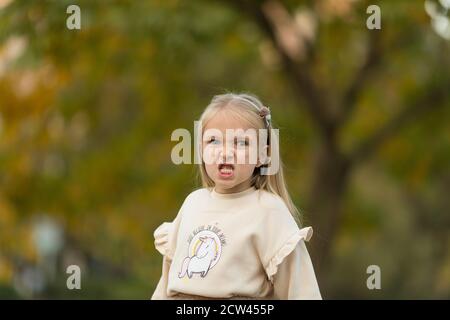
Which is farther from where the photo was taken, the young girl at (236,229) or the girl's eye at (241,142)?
the girl's eye at (241,142)

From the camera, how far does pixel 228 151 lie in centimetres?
332

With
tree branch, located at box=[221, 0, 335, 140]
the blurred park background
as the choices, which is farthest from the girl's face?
tree branch, located at box=[221, 0, 335, 140]

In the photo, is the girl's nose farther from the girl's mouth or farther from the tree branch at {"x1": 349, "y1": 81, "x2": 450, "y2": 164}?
the tree branch at {"x1": 349, "y1": 81, "x2": 450, "y2": 164}

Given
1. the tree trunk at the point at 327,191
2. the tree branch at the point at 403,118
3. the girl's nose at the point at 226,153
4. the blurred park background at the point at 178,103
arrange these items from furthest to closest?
the tree branch at the point at 403,118
the tree trunk at the point at 327,191
the blurred park background at the point at 178,103
the girl's nose at the point at 226,153

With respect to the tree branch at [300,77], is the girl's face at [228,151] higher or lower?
lower

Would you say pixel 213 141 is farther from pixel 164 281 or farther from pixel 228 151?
pixel 164 281

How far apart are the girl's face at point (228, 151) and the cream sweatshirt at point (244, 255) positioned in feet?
0.30

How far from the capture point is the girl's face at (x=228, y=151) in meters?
3.34

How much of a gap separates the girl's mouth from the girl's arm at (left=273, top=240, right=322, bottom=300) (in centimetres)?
33

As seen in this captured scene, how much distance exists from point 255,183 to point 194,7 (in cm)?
674

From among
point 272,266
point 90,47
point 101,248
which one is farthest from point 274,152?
point 101,248

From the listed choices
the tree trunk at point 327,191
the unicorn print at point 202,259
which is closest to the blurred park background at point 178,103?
the tree trunk at point 327,191

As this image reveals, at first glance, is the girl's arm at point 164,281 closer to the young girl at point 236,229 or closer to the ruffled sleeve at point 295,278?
the young girl at point 236,229
